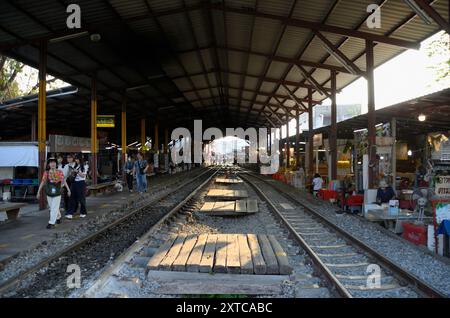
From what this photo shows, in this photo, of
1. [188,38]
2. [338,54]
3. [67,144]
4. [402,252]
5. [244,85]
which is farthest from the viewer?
[244,85]

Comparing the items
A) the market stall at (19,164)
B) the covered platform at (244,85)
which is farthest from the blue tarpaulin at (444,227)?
the market stall at (19,164)

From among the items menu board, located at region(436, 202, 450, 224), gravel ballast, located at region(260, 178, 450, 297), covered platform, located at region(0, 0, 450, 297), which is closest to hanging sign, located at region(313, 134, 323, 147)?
covered platform, located at region(0, 0, 450, 297)

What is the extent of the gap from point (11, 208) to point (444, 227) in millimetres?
9188

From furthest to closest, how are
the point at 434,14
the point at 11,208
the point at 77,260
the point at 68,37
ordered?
the point at 68,37 → the point at 11,208 → the point at 434,14 → the point at 77,260

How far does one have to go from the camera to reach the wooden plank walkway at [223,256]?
195 inches

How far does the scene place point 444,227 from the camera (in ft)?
23.4

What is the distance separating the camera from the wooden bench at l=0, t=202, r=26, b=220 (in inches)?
382

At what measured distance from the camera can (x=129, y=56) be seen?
17875 millimetres

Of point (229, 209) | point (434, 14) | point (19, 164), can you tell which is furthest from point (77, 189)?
point (434, 14)

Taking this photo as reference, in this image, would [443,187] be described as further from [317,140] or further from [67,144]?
[67,144]

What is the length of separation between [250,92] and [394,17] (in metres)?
18.9

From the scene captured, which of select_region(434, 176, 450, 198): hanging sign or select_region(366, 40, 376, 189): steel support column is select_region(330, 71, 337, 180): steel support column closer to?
select_region(366, 40, 376, 189): steel support column

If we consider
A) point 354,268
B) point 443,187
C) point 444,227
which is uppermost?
point 443,187

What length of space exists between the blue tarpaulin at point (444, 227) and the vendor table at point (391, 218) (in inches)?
71.8
